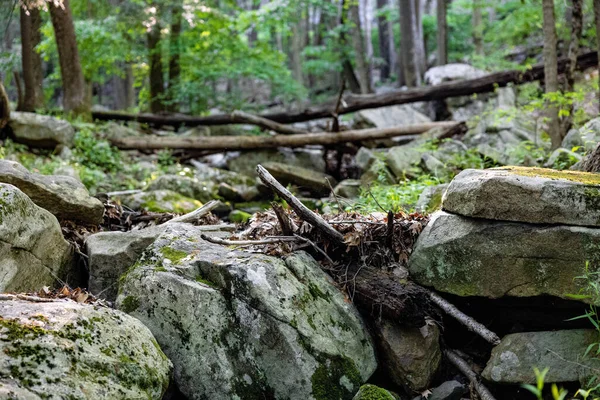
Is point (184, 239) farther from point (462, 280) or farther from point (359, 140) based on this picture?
point (359, 140)

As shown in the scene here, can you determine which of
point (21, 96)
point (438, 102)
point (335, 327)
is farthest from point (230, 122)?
point (335, 327)

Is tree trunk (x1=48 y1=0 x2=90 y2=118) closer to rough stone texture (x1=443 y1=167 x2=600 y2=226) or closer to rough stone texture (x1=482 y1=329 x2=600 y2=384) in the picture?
rough stone texture (x1=443 y1=167 x2=600 y2=226)

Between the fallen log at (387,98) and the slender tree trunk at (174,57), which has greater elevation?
the slender tree trunk at (174,57)

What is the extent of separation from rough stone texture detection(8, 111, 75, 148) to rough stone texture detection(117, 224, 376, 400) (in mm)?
8141

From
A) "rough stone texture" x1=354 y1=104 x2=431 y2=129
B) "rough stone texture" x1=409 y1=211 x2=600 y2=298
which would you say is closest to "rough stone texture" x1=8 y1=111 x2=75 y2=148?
"rough stone texture" x1=354 y1=104 x2=431 y2=129

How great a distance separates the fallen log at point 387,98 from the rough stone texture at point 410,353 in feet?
29.4

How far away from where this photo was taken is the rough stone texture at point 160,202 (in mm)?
→ 8156

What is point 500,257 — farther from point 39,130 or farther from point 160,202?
point 39,130

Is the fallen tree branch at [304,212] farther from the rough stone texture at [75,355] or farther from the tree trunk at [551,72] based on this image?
the tree trunk at [551,72]

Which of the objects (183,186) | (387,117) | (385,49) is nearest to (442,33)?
(387,117)

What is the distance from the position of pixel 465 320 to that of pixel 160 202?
A: 5613mm

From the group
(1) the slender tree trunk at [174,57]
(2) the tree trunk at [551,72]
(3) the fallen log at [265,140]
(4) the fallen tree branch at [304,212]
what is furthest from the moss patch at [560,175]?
(1) the slender tree trunk at [174,57]

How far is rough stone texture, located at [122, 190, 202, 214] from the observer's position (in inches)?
321

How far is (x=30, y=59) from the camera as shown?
13.2 m
